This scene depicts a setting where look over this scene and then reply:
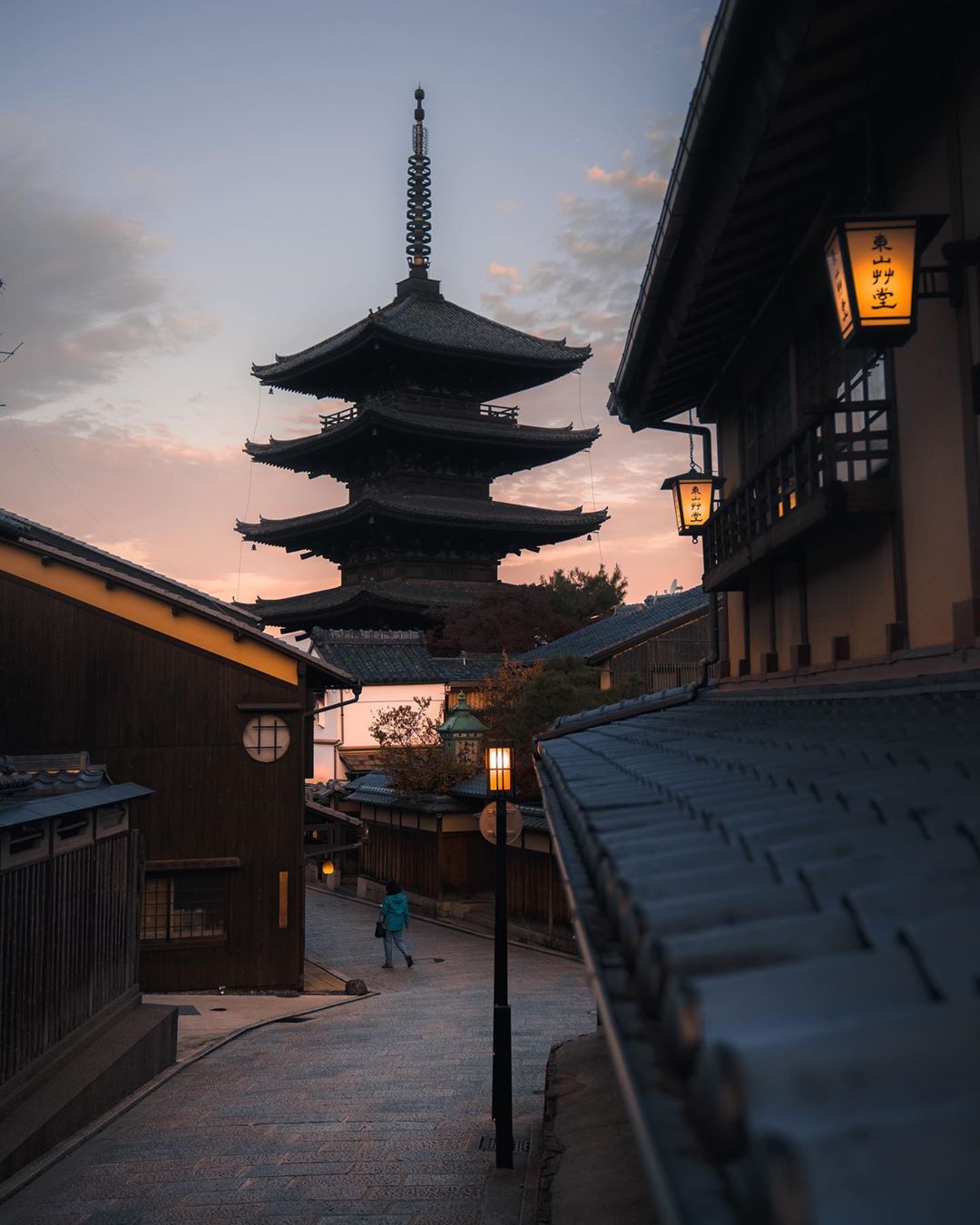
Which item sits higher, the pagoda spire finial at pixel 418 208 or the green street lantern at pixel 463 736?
the pagoda spire finial at pixel 418 208

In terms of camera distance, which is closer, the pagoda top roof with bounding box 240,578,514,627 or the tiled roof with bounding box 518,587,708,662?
the tiled roof with bounding box 518,587,708,662

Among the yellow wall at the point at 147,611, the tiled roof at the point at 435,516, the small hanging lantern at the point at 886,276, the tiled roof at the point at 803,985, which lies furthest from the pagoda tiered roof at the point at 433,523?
the tiled roof at the point at 803,985

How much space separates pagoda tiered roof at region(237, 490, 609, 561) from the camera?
134 ft

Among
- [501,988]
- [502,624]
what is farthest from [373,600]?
[501,988]

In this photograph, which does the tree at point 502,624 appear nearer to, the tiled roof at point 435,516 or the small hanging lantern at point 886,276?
the tiled roof at point 435,516

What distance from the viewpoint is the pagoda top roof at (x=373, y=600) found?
4144 centimetres

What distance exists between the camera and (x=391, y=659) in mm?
40156

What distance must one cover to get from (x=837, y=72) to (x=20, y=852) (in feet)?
29.3

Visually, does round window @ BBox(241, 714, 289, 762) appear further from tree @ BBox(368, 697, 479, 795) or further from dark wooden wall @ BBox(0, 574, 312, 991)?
tree @ BBox(368, 697, 479, 795)

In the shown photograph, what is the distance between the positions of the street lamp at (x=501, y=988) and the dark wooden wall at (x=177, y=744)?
27.4 ft

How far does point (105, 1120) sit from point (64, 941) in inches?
70.1

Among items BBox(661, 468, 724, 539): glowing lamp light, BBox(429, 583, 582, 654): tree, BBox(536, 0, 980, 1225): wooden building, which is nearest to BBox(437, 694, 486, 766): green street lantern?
BBox(429, 583, 582, 654): tree

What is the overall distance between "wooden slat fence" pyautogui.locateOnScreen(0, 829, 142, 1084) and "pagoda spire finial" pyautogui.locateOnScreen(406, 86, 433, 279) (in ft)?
134

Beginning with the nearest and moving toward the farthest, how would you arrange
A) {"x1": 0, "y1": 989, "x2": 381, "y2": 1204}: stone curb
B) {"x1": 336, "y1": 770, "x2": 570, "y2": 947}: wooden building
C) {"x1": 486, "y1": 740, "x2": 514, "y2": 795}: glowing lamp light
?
{"x1": 0, "y1": 989, "x2": 381, "y2": 1204}: stone curb < {"x1": 486, "y1": 740, "x2": 514, "y2": 795}: glowing lamp light < {"x1": 336, "y1": 770, "x2": 570, "y2": 947}: wooden building
